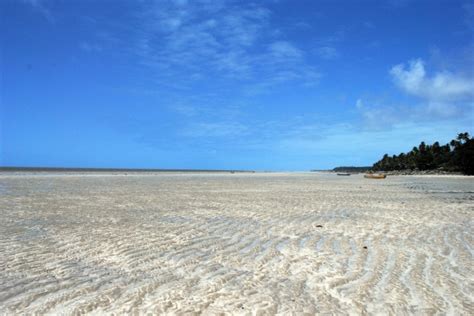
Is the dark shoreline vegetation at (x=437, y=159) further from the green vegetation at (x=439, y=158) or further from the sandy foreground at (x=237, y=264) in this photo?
the sandy foreground at (x=237, y=264)

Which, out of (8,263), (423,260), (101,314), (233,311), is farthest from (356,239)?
(8,263)

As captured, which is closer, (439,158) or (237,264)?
(237,264)

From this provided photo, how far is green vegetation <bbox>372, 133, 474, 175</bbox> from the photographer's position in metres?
71.7

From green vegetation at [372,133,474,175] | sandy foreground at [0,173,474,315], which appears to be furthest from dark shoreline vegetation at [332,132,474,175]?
sandy foreground at [0,173,474,315]

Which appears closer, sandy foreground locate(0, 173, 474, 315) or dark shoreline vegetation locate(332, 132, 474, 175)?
sandy foreground locate(0, 173, 474, 315)

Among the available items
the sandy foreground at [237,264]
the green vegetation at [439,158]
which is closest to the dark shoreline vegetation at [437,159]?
the green vegetation at [439,158]

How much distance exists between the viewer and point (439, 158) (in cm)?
9994

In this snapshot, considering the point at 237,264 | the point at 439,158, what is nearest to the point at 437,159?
the point at 439,158

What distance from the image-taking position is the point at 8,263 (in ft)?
21.8

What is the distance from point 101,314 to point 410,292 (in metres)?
3.96

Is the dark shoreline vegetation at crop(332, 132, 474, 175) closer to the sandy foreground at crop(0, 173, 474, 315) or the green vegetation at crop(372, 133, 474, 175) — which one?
the green vegetation at crop(372, 133, 474, 175)

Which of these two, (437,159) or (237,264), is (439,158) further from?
(237,264)

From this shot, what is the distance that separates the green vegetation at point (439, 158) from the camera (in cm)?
7166

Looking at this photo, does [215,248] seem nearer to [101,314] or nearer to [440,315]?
[101,314]
